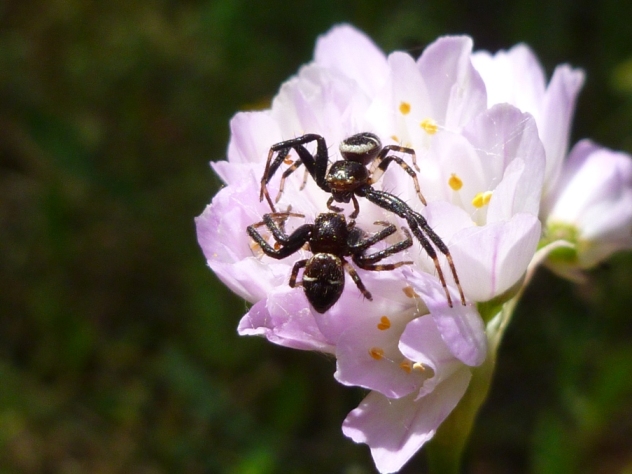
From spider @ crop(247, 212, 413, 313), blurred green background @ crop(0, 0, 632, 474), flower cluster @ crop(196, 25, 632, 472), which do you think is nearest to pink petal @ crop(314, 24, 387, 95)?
flower cluster @ crop(196, 25, 632, 472)

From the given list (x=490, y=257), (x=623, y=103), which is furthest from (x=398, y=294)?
(x=623, y=103)

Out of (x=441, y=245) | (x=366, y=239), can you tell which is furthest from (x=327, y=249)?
(x=441, y=245)

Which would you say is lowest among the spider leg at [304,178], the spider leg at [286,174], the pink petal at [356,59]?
the spider leg at [304,178]

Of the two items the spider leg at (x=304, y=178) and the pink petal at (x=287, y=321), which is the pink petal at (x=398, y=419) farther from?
the spider leg at (x=304, y=178)

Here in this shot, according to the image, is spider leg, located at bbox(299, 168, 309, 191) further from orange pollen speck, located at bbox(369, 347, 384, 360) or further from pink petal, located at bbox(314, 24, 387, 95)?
orange pollen speck, located at bbox(369, 347, 384, 360)

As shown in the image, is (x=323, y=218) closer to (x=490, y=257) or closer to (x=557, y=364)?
(x=490, y=257)

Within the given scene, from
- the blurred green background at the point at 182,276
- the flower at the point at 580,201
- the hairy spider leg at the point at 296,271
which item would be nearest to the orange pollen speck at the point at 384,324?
the hairy spider leg at the point at 296,271

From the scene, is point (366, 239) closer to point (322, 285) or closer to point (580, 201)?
point (322, 285)
